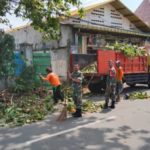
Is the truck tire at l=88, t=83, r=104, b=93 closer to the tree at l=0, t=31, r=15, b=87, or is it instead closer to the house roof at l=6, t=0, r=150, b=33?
the tree at l=0, t=31, r=15, b=87

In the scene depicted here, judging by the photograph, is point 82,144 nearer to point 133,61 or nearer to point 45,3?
point 45,3

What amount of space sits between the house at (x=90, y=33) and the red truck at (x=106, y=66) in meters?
2.40

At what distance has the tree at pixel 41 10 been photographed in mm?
13594

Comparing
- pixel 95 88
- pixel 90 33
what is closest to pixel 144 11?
pixel 90 33

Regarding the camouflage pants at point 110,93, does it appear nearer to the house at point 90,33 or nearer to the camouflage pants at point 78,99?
the camouflage pants at point 78,99

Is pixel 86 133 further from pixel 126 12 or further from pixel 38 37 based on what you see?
pixel 126 12

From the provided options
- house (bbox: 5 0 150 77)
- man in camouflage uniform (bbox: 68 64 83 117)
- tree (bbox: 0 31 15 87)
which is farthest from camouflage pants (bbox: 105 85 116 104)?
house (bbox: 5 0 150 77)

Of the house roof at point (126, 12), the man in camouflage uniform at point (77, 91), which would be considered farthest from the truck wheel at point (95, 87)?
the house roof at point (126, 12)

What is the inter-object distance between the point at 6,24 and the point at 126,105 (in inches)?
242

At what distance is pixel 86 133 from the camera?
28.0 ft

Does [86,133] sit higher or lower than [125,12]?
lower

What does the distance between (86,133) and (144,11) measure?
4501 centimetres

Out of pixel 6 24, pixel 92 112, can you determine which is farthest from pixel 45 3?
pixel 92 112

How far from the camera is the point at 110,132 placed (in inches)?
341
